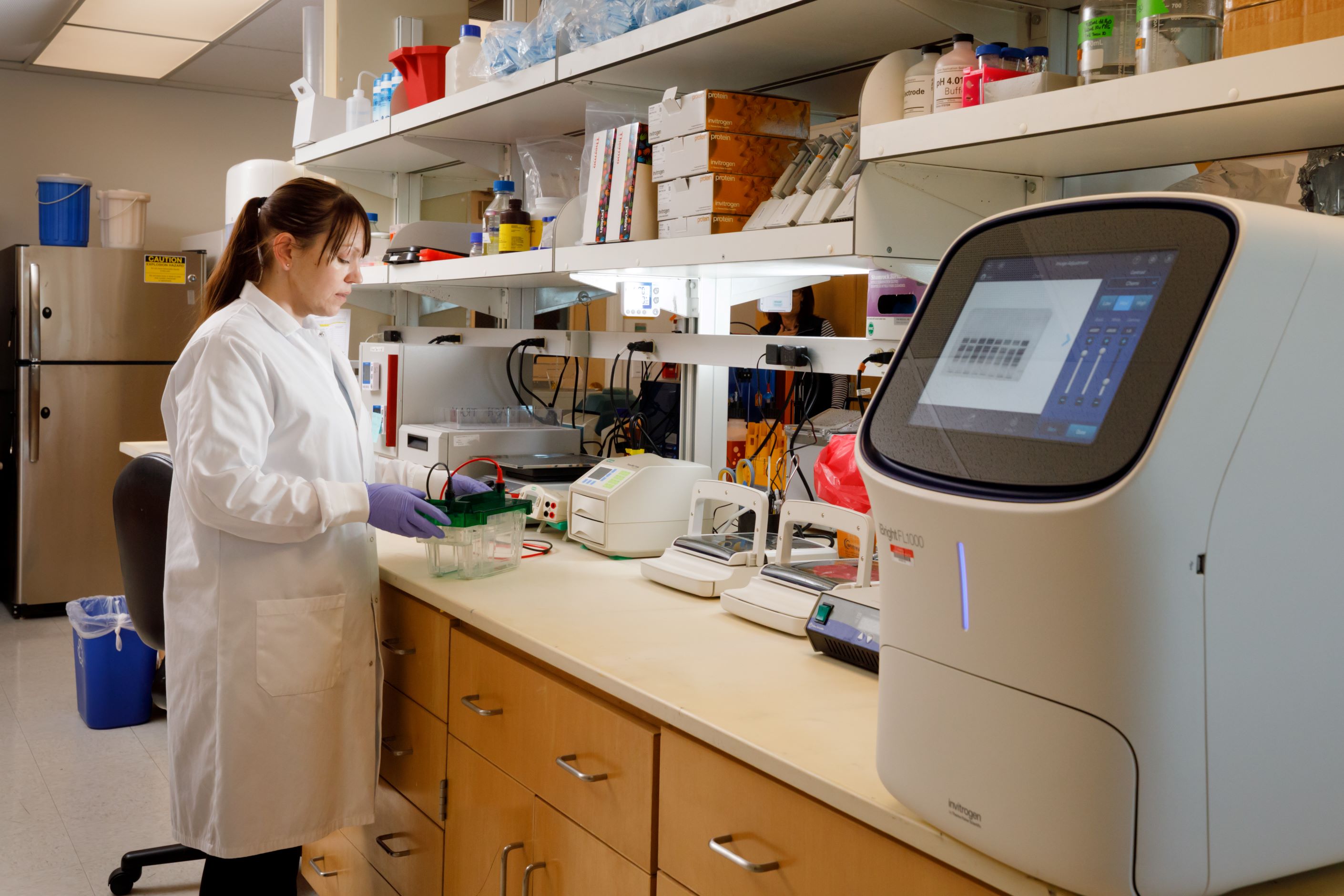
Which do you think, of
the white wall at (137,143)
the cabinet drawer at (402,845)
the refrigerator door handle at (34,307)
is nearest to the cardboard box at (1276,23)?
the cabinet drawer at (402,845)

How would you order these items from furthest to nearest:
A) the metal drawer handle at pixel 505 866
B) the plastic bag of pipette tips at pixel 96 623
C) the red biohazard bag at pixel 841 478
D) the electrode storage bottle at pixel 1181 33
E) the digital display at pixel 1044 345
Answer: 1. the plastic bag of pipette tips at pixel 96 623
2. the red biohazard bag at pixel 841 478
3. the metal drawer handle at pixel 505 866
4. the electrode storage bottle at pixel 1181 33
5. the digital display at pixel 1044 345

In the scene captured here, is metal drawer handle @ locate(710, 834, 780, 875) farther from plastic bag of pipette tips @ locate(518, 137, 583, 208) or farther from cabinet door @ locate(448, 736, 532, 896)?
plastic bag of pipette tips @ locate(518, 137, 583, 208)

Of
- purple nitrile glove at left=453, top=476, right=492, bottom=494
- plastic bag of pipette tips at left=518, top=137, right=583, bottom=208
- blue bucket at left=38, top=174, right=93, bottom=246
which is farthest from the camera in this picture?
blue bucket at left=38, top=174, right=93, bottom=246

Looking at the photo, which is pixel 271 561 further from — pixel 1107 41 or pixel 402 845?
pixel 1107 41

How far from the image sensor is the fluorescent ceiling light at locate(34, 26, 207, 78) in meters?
4.88

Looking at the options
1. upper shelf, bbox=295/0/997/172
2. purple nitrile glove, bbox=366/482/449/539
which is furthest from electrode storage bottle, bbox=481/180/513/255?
purple nitrile glove, bbox=366/482/449/539

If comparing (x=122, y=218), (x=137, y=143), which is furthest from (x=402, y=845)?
(x=137, y=143)

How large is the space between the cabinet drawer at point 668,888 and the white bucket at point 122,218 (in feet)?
15.8

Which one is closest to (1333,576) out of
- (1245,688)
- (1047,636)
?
(1245,688)

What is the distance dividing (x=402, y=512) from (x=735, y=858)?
1.01m

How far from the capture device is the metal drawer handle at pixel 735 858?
3.81ft

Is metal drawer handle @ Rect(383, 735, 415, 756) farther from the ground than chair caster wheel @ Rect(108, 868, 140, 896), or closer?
farther from the ground

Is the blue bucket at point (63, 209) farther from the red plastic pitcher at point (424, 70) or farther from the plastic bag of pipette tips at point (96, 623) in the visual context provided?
the red plastic pitcher at point (424, 70)

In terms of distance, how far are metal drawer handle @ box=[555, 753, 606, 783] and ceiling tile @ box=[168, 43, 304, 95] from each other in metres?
4.60
